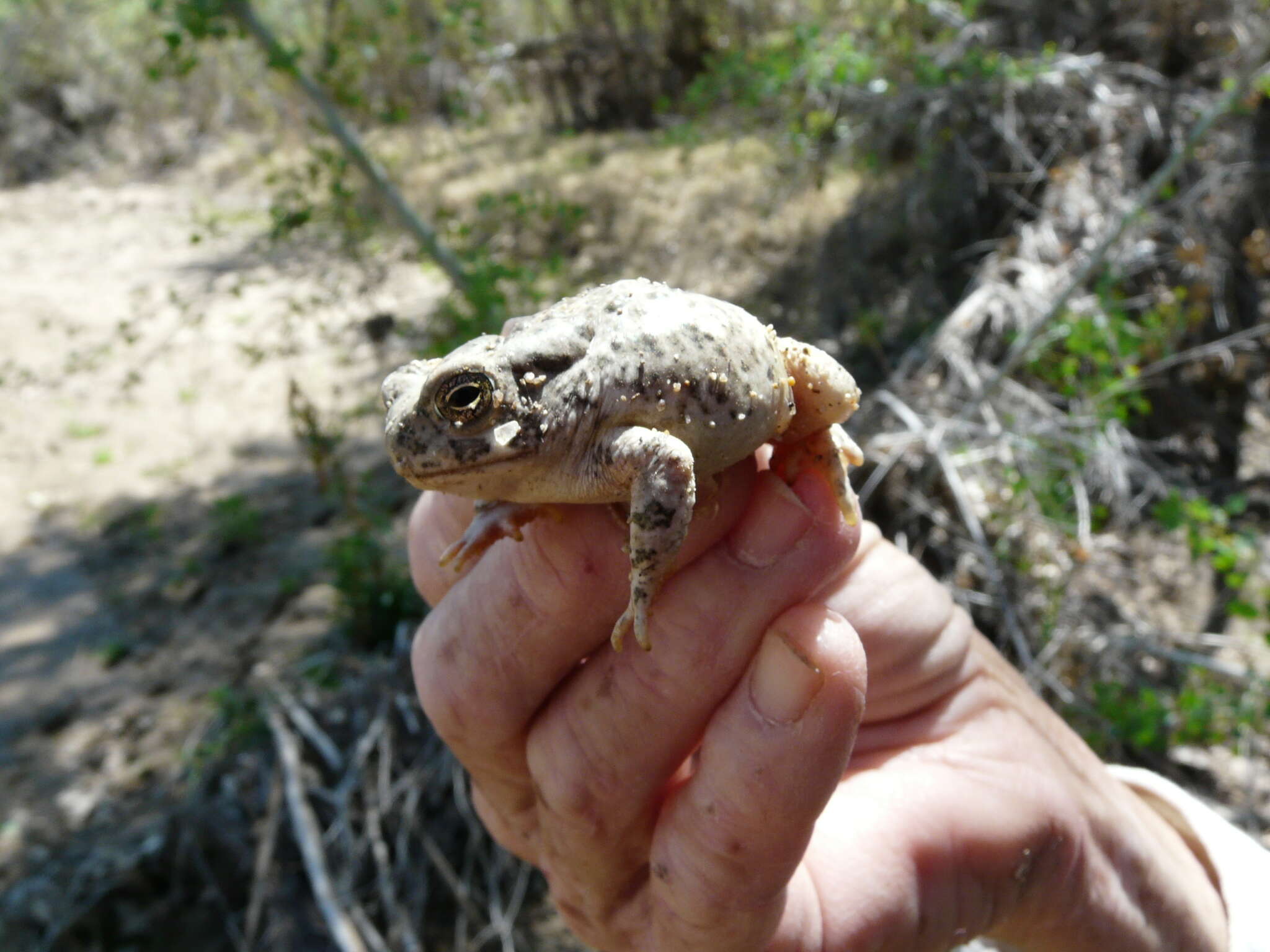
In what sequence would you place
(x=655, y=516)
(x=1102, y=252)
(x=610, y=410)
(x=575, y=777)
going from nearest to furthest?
1. (x=655, y=516)
2. (x=610, y=410)
3. (x=575, y=777)
4. (x=1102, y=252)

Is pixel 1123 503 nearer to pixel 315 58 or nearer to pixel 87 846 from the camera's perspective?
pixel 87 846

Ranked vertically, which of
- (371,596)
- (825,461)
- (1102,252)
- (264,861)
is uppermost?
(825,461)

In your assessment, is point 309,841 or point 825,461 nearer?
point 825,461

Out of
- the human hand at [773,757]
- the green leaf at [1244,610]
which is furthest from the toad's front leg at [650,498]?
the green leaf at [1244,610]

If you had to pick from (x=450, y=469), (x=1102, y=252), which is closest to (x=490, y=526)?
(x=450, y=469)

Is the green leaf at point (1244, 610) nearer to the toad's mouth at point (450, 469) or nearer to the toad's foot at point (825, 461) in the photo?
the toad's foot at point (825, 461)

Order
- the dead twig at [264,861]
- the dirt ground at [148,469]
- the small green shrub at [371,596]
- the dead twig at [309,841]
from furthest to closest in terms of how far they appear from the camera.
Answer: the dirt ground at [148,469] < the small green shrub at [371,596] < the dead twig at [264,861] < the dead twig at [309,841]

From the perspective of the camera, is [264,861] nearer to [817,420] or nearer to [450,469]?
[450,469]
